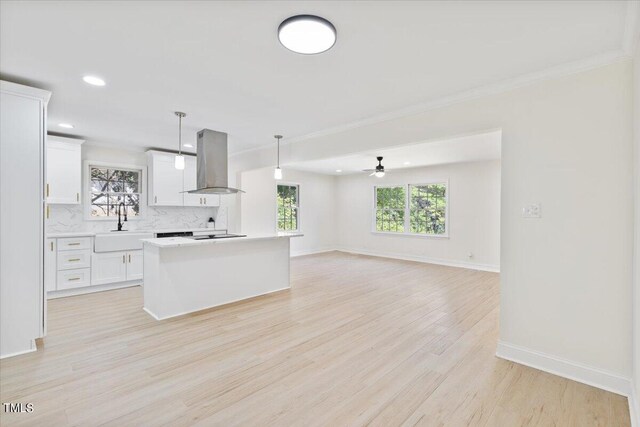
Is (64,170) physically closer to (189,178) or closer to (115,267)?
(115,267)

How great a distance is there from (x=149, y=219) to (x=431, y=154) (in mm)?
5569

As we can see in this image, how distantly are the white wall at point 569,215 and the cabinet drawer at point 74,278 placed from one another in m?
5.49

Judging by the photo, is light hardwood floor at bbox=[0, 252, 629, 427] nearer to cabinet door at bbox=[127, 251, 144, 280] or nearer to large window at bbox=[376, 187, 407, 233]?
cabinet door at bbox=[127, 251, 144, 280]

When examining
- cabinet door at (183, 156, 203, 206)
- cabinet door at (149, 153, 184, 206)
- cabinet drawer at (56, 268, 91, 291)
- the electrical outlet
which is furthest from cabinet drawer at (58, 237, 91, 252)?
the electrical outlet

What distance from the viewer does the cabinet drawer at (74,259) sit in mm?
4316

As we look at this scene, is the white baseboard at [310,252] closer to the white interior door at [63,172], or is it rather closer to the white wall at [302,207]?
the white wall at [302,207]

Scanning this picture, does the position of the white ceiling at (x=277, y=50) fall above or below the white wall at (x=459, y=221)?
above

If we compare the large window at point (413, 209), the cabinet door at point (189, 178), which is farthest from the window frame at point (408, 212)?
the cabinet door at point (189, 178)

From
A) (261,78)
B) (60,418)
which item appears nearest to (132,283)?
(60,418)

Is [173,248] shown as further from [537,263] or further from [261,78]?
[537,263]

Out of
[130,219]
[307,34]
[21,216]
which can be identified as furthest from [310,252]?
[307,34]

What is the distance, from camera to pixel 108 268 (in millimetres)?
4691

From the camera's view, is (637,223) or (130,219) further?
(130,219)

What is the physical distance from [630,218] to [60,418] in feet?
13.2
